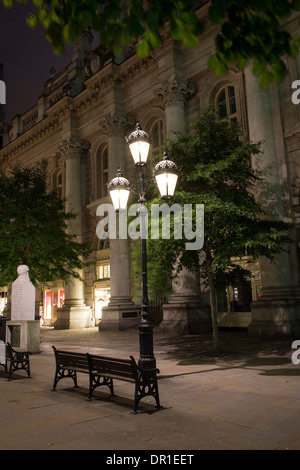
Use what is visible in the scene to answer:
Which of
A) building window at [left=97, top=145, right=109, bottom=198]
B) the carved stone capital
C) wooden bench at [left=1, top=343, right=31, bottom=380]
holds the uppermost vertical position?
the carved stone capital

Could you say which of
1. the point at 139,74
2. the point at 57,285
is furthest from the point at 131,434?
the point at 57,285

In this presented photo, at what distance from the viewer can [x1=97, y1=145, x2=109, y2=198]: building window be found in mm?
28802

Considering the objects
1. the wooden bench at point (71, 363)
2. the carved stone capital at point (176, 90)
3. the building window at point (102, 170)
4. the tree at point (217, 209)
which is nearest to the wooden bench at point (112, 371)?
the wooden bench at point (71, 363)

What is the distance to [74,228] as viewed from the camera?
93.9 feet

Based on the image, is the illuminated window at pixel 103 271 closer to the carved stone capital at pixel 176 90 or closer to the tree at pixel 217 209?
the carved stone capital at pixel 176 90

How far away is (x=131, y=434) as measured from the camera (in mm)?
5359

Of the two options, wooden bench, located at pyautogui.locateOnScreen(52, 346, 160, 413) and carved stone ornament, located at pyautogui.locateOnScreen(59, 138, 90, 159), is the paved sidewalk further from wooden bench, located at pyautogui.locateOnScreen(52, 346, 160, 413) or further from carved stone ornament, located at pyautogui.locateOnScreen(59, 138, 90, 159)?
carved stone ornament, located at pyautogui.locateOnScreen(59, 138, 90, 159)

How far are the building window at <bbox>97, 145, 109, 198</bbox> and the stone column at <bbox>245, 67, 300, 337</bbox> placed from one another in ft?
43.6

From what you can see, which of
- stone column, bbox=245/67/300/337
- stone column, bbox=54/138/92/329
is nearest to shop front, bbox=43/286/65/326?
stone column, bbox=54/138/92/329

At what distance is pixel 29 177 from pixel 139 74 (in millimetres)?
9863

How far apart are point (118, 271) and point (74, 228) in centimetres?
608

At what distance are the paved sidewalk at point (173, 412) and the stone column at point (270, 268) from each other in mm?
4775

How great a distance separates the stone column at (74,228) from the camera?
1069 inches

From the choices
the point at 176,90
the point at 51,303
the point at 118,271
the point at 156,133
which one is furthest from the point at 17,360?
the point at 51,303
